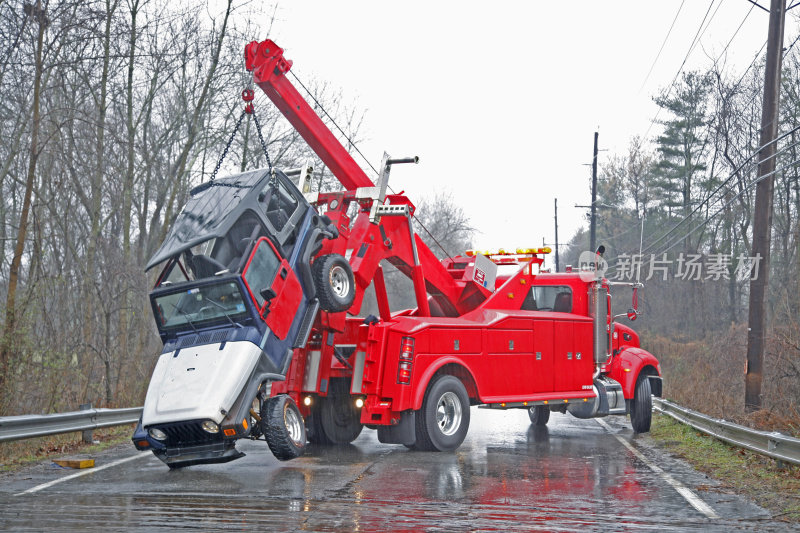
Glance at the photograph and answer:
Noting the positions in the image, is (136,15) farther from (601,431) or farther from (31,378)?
(601,431)

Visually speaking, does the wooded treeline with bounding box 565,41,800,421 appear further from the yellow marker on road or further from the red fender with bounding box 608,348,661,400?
the yellow marker on road

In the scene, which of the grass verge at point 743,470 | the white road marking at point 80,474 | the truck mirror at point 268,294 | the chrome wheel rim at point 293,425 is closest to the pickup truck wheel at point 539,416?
the grass verge at point 743,470

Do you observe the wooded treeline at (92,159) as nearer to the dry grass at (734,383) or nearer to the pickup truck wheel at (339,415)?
the pickup truck wheel at (339,415)

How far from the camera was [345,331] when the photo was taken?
12867 mm

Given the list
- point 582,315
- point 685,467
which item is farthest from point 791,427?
point 582,315

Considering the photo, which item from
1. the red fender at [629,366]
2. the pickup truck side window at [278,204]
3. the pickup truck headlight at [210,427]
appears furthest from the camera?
the red fender at [629,366]

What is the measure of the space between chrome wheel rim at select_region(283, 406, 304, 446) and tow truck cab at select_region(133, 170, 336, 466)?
0.39m

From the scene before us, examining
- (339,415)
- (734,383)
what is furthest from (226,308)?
(734,383)

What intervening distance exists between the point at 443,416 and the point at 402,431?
3.12 feet

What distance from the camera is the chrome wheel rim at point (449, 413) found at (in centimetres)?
1281

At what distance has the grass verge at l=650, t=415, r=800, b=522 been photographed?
28.0 feet

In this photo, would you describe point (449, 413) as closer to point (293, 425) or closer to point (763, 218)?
point (293, 425)

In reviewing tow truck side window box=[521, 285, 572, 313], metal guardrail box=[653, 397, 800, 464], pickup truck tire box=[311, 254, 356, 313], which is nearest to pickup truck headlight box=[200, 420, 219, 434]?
pickup truck tire box=[311, 254, 356, 313]

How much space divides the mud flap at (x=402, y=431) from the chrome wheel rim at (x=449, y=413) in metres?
0.63
